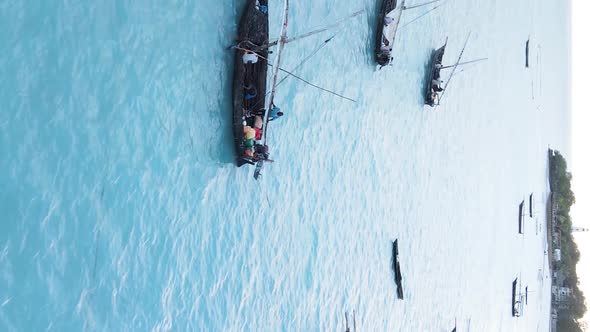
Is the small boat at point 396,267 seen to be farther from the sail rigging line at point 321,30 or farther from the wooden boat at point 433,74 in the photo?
the sail rigging line at point 321,30

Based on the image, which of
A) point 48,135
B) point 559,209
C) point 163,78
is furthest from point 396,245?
point 559,209

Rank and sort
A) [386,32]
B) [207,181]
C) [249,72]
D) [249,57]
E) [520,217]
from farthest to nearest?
1. [520,217]
2. [386,32]
3. [249,72]
4. [249,57]
5. [207,181]

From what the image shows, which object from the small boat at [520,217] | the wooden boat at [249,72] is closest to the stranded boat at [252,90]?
the wooden boat at [249,72]

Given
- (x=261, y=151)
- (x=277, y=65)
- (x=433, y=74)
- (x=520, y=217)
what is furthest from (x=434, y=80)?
(x=520, y=217)

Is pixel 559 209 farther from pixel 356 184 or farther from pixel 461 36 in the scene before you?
pixel 356 184

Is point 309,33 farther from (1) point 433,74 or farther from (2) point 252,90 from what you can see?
(1) point 433,74
